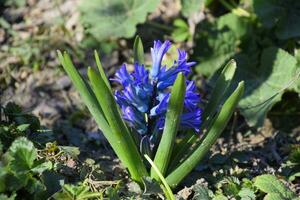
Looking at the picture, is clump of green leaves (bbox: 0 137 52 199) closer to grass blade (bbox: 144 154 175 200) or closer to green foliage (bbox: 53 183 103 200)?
green foliage (bbox: 53 183 103 200)

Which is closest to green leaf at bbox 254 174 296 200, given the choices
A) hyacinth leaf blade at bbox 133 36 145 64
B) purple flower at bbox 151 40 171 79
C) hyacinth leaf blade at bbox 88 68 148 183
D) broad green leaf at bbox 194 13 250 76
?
hyacinth leaf blade at bbox 88 68 148 183

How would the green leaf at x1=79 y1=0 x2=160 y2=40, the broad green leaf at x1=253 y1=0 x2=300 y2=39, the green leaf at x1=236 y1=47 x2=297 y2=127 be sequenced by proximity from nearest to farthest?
the green leaf at x1=236 y1=47 x2=297 y2=127 < the broad green leaf at x1=253 y1=0 x2=300 y2=39 < the green leaf at x1=79 y1=0 x2=160 y2=40

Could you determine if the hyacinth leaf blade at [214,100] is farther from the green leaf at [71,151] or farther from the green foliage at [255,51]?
the green foliage at [255,51]

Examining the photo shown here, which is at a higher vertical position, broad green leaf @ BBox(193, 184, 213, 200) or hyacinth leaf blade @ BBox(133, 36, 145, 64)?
hyacinth leaf blade @ BBox(133, 36, 145, 64)

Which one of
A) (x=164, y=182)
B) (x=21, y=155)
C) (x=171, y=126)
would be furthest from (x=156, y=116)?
(x=21, y=155)

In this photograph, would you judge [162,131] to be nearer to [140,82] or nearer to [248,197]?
[140,82]

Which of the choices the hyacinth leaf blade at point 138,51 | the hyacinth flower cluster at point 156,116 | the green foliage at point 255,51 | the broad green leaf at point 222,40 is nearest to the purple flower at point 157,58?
the hyacinth flower cluster at point 156,116
